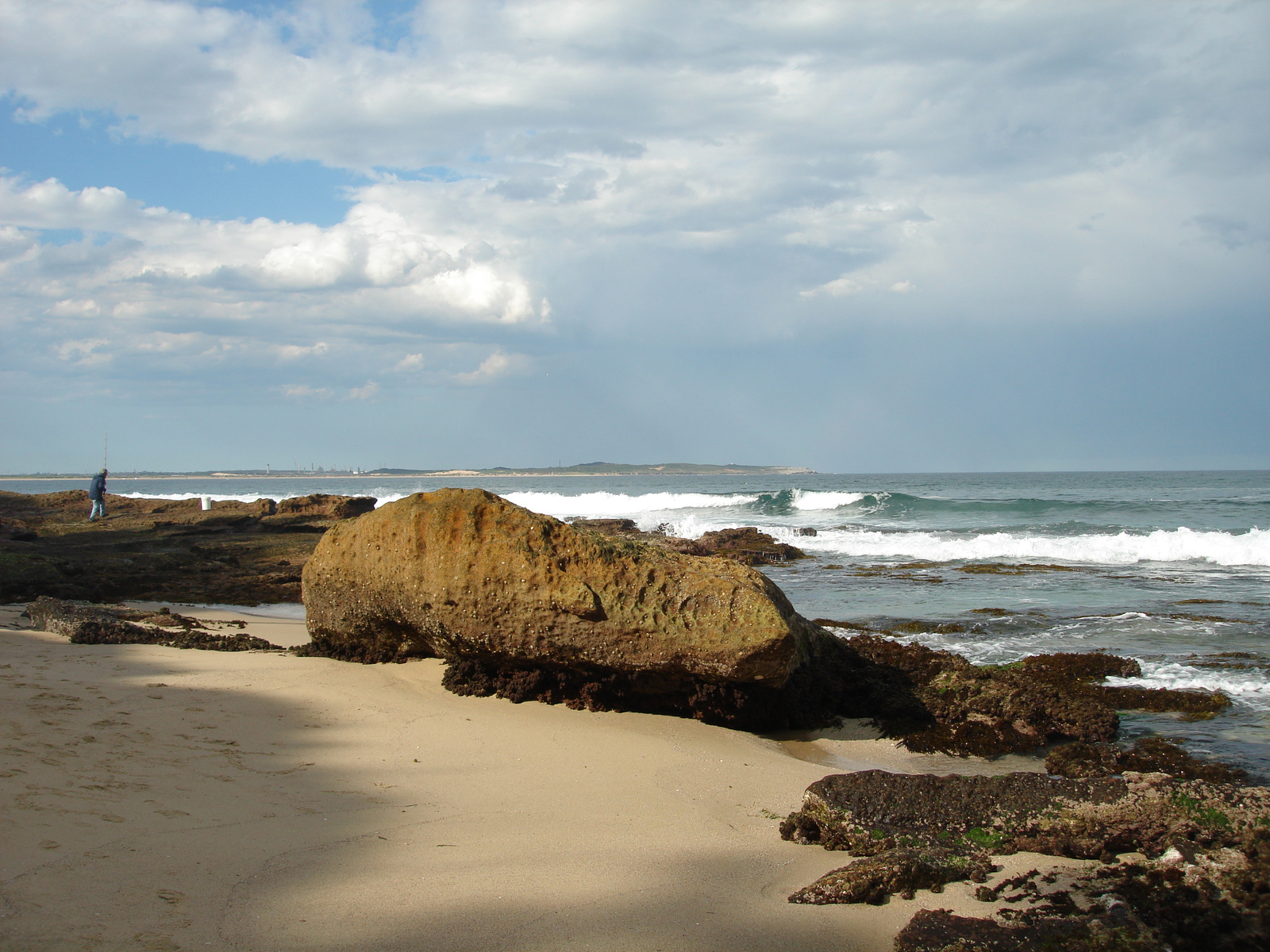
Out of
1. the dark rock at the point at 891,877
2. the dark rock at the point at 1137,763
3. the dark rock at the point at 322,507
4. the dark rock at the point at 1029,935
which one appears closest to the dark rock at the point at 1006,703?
the dark rock at the point at 1137,763

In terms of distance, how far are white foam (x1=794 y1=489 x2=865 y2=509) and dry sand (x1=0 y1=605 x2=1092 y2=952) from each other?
35.2 m

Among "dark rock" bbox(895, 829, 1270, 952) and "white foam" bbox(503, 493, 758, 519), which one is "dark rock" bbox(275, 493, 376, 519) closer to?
"white foam" bbox(503, 493, 758, 519)

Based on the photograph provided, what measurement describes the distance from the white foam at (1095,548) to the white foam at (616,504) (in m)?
17.2

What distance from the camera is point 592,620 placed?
5555 millimetres

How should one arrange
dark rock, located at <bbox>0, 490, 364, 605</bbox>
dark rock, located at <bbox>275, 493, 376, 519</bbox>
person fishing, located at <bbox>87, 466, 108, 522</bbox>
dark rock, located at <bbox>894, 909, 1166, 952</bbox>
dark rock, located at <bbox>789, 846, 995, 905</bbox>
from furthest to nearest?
person fishing, located at <bbox>87, 466, 108, 522</bbox>, dark rock, located at <bbox>275, 493, 376, 519</bbox>, dark rock, located at <bbox>0, 490, 364, 605</bbox>, dark rock, located at <bbox>789, 846, 995, 905</bbox>, dark rock, located at <bbox>894, 909, 1166, 952</bbox>

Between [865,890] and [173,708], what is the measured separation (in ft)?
13.7

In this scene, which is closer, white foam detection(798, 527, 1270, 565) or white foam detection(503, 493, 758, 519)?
white foam detection(798, 527, 1270, 565)

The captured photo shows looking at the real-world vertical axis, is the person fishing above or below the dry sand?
above

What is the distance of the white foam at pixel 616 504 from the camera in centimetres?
3841

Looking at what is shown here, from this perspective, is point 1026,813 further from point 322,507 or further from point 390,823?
point 322,507

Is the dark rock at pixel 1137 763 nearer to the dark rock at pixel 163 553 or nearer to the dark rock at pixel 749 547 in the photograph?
the dark rock at pixel 163 553

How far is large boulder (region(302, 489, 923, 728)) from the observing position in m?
5.45

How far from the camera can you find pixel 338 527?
7133 mm

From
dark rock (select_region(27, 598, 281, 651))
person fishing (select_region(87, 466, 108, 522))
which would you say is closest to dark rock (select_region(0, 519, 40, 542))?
person fishing (select_region(87, 466, 108, 522))
